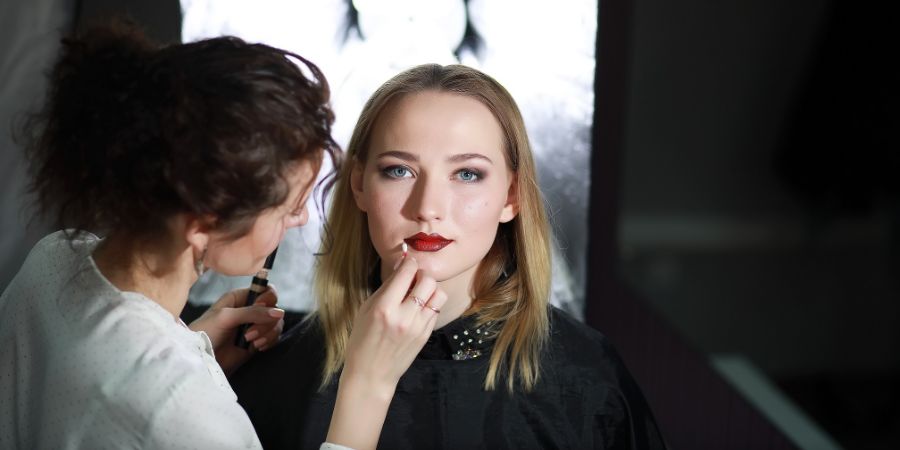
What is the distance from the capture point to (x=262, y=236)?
1072 millimetres

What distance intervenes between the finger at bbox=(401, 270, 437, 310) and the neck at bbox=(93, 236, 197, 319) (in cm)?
25

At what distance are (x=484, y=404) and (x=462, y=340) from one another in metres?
0.09

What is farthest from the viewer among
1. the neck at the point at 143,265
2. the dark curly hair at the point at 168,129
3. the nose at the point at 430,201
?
the nose at the point at 430,201

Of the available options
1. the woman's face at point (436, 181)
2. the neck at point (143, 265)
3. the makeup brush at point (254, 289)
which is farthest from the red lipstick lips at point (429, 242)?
the neck at point (143, 265)

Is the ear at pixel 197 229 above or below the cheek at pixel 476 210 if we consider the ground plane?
above

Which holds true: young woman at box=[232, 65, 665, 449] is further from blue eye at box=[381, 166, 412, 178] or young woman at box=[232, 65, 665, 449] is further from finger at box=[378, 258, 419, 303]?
finger at box=[378, 258, 419, 303]

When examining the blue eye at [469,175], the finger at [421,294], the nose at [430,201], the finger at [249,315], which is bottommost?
the finger at [249,315]

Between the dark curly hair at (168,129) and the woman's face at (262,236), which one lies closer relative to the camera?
the dark curly hair at (168,129)

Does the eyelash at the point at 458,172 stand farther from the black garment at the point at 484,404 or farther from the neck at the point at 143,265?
the neck at the point at 143,265

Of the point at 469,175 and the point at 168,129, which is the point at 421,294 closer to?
the point at 469,175

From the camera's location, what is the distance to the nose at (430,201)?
1.28 m

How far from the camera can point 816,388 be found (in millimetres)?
4047

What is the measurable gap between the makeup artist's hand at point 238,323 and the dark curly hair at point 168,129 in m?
0.38

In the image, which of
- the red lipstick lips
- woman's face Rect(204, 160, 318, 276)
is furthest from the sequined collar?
woman's face Rect(204, 160, 318, 276)
